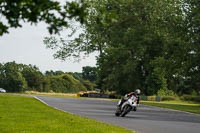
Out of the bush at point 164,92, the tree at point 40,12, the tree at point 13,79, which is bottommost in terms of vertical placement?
the tree at point 40,12

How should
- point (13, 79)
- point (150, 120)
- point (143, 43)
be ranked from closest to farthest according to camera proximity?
point (150, 120)
point (143, 43)
point (13, 79)

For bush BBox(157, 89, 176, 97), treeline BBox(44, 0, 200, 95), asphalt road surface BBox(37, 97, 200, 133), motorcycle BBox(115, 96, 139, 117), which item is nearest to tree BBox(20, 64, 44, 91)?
treeline BBox(44, 0, 200, 95)

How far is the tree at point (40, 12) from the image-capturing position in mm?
4613

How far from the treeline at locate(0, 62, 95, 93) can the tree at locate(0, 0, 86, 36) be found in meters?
73.8

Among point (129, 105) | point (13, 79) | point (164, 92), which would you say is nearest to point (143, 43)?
point (164, 92)

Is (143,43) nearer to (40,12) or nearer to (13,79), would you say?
(13,79)

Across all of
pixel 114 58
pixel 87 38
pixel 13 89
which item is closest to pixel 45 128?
pixel 114 58

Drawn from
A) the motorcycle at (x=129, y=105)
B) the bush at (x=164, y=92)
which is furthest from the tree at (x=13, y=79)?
the motorcycle at (x=129, y=105)

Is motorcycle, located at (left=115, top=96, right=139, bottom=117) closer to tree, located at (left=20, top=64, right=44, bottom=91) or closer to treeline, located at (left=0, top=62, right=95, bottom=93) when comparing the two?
treeline, located at (left=0, top=62, right=95, bottom=93)

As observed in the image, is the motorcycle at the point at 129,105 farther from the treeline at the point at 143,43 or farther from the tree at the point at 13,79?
the tree at the point at 13,79

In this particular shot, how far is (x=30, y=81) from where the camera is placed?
85.2 meters

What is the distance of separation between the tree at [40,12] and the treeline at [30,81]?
242ft

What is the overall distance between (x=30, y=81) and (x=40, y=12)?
81.4 metres

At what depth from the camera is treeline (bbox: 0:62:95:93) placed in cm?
7981
